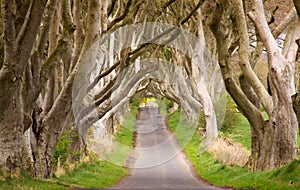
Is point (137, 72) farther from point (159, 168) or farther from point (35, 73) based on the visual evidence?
point (35, 73)

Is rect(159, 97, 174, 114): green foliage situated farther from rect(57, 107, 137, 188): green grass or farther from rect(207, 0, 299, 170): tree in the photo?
rect(207, 0, 299, 170): tree

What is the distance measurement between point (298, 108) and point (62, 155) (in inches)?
371

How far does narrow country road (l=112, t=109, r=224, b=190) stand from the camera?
1685cm

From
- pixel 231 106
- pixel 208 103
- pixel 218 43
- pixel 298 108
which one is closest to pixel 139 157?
pixel 208 103

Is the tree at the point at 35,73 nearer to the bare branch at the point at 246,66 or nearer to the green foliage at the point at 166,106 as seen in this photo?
the bare branch at the point at 246,66

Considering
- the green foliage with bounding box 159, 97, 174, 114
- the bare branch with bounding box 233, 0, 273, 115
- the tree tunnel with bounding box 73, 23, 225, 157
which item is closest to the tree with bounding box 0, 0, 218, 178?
the tree tunnel with bounding box 73, 23, 225, 157

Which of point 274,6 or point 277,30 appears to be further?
point 274,6

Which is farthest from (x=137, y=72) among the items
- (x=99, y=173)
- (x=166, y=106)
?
(x=166, y=106)

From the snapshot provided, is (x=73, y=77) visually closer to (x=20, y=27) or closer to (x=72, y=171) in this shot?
(x=20, y=27)

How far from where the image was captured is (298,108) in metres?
11.9

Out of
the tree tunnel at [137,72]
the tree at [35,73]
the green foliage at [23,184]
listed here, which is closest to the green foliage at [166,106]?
the tree tunnel at [137,72]

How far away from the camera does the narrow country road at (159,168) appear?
16853mm

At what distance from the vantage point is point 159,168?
24.5 metres

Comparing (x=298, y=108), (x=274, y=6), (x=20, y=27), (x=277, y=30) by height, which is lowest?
(x=298, y=108)
